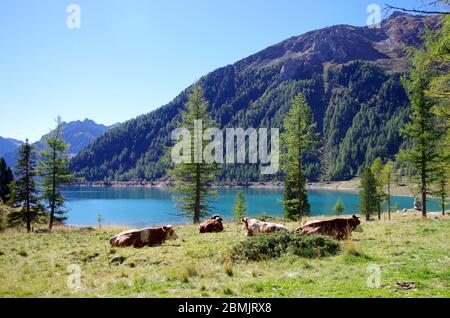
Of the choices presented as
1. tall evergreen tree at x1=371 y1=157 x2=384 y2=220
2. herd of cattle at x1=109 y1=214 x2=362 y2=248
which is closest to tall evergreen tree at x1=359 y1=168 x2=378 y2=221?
tall evergreen tree at x1=371 y1=157 x2=384 y2=220

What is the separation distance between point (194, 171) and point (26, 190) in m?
17.3

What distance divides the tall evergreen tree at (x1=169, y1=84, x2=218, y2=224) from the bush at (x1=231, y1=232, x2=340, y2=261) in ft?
69.8

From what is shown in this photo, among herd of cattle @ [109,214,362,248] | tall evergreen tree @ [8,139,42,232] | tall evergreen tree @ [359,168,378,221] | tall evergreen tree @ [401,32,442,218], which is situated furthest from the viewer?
tall evergreen tree @ [359,168,378,221]

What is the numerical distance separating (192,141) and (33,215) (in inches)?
731

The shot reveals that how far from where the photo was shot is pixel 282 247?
42.8 feet

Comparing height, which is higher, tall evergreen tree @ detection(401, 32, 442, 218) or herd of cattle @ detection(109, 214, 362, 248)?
tall evergreen tree @ detection(401, 32, 442, 218)

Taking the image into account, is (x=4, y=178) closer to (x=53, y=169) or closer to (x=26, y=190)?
(x=53, y=169)

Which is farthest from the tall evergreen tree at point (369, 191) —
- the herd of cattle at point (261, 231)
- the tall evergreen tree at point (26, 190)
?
the tall evergreen tree at point (26, 190)

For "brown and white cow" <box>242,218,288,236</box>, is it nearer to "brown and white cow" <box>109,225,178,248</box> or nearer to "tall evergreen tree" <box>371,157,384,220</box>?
"brown and white cow" <box>109,225,178,248</box>

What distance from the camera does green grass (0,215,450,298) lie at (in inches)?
331

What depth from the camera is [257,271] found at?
34.3ft

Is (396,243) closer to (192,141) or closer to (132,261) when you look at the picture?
(132,261)

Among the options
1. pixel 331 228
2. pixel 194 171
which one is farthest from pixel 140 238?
pixel 194 171

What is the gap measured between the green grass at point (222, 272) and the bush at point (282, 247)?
38cm
